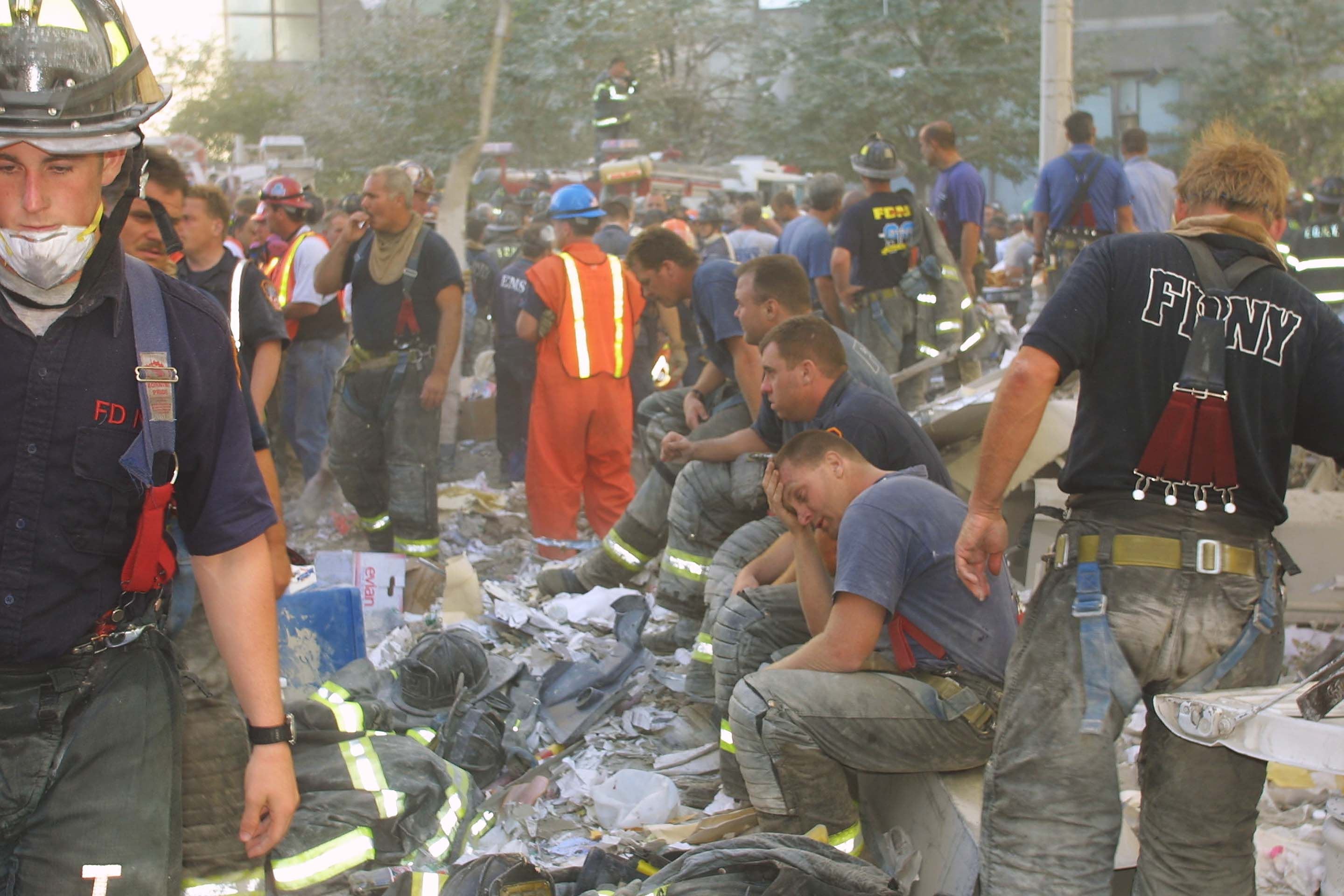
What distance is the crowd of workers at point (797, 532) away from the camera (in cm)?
215

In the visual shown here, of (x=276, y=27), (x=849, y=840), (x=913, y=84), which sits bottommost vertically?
(x=849, y=840)

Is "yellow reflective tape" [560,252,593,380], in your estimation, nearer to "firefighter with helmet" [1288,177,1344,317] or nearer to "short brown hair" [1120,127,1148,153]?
"firefighter with helmet" [1288,177,1344,317]

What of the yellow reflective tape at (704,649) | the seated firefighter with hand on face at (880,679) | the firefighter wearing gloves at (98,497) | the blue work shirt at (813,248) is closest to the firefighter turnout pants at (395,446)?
the yellow reflective tape at (704,649)

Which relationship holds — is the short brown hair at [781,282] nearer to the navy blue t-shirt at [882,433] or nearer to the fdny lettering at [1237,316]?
the navy blue t-shirt at [882,433]

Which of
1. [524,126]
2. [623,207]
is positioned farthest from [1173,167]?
[623,207]

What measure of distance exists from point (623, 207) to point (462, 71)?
601cm

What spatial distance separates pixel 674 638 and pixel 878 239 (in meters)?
3.30

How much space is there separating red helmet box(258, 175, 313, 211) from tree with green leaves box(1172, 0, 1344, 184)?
22876 mm

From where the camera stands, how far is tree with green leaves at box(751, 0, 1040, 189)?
29.0 metres

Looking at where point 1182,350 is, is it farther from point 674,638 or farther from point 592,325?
point 592,325

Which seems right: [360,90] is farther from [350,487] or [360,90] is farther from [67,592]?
[67,592]

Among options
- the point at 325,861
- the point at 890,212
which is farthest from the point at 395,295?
the point at 325,861

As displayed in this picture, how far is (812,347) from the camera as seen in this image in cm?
491

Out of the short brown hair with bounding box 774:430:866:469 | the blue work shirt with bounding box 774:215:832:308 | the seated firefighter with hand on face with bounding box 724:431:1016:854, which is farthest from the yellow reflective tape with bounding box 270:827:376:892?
the blue work shirt with bounding box 774:215:832:308
